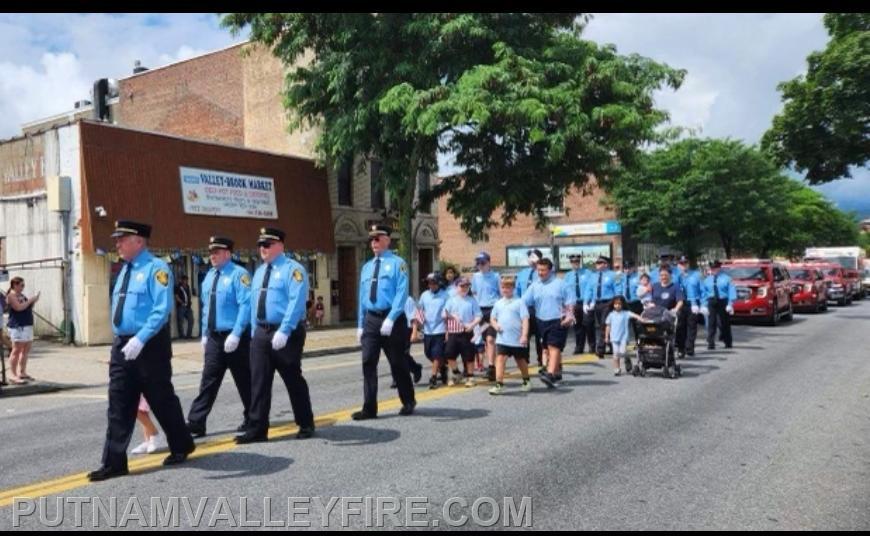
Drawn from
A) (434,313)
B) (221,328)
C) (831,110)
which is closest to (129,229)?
(221,328)

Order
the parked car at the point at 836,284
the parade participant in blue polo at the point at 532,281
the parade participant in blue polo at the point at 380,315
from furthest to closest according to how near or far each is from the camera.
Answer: the parked car at the point at 836,284, the parade participant in blue polo at the point at 532,281, the parade participant in blue polo at the point at 380,315

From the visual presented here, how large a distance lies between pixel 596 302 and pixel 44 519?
36.7 feet

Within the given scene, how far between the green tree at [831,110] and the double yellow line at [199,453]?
1882 cm

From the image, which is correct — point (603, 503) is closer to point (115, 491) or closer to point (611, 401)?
point (115, 491)

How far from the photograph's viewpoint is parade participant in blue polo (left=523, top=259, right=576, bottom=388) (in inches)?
410

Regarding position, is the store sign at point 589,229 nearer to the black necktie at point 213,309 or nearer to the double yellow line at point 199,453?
the double yellow line at point 199,453

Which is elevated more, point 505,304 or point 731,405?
point 505,304

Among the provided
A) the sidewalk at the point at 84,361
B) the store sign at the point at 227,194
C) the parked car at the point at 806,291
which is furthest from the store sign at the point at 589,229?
the sidewalk at the point at 84,361

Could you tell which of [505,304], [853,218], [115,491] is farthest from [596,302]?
[853,218]

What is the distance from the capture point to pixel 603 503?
523 centimetres

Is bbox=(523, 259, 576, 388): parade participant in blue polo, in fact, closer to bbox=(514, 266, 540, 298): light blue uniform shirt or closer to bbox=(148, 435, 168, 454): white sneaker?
bbox=(514, 266, 540, 298): light blue uniform shirt

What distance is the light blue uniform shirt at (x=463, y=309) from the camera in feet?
34.7
